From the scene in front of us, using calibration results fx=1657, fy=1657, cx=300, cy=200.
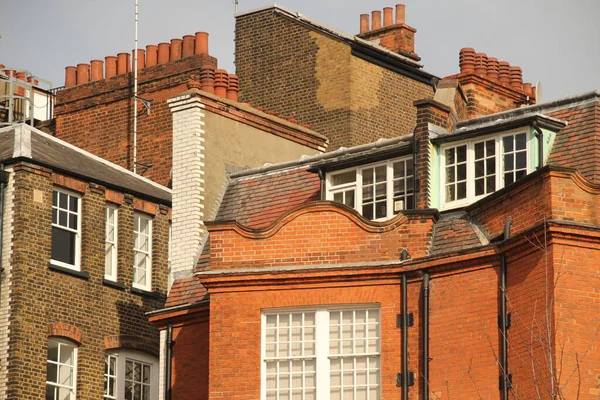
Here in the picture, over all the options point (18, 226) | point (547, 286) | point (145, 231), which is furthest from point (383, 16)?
point (547, 286)

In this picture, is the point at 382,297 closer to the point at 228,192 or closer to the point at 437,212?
the point at 437,212

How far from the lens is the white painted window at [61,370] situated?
129 feet

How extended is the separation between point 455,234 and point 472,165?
1864mm

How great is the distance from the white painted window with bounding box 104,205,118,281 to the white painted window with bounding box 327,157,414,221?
838cm

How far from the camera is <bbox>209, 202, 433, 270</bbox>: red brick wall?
32.2 metres

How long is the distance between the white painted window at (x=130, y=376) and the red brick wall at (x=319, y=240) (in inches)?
337

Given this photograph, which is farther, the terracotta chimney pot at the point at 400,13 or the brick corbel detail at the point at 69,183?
the terracotta chimney pot at the point at 400,13

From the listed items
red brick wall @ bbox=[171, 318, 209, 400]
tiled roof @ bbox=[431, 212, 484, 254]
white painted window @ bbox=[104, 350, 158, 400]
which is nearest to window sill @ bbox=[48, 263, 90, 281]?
white painted window @ bbox=[104, 350, 158, 400]

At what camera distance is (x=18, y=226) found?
128 feet

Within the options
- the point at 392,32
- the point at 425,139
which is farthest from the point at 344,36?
the point at 425,139

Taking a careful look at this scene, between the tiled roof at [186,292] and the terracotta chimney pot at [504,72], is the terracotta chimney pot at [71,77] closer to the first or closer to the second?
the terracotta chimney pot at [504,72]

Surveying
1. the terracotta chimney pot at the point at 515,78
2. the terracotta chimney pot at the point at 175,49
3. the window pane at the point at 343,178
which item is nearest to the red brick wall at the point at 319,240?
the window pane at the point at 343,178

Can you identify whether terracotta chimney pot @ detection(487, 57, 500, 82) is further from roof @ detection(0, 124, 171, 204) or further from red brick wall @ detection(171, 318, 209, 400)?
red brick wall @ detection(171, 318, 209, 400)

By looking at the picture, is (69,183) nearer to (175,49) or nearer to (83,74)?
(175,49)
